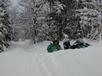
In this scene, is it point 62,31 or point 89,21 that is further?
point 62,31

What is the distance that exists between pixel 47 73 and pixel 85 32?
1085 inches

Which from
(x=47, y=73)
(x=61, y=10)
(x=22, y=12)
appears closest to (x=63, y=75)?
(x=47, y=73)

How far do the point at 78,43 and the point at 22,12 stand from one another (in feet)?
100

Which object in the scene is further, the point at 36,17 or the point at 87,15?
the point at 36,17

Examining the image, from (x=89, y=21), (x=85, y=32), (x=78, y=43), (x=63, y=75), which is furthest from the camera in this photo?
(x=85, y=32)

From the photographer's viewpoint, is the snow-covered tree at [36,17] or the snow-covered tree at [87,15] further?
the snow-covered tree at [36,17]

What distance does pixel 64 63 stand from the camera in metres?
8.45

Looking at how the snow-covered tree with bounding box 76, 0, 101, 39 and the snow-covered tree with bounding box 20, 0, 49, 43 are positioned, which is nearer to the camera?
the snow-covered tree with bounding box 76, 0, 101, 39

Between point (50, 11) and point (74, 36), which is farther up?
point (50, 11)

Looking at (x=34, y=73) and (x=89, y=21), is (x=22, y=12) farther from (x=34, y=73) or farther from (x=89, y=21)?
(x=34, y=73)

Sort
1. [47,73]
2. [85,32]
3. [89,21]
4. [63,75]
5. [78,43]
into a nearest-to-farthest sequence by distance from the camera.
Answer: [63,75]
[47,73]
[78,43]
[89,21]
[85,32]

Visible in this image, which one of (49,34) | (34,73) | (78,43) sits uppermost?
(34,73)

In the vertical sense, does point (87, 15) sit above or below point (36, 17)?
above

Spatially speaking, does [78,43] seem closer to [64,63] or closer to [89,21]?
[64,63]
